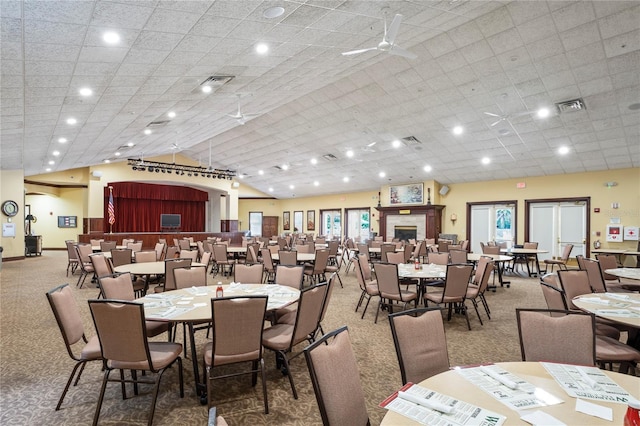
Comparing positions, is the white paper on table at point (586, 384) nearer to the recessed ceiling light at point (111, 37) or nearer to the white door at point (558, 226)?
the recessed ceiling light at point (111, 37)

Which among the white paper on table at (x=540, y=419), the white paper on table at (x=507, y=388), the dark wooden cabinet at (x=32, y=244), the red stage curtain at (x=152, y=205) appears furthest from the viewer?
the red stage curtain at (x=152, y=205)

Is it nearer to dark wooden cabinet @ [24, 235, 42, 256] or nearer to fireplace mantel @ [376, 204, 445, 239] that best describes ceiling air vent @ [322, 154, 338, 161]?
fireplace mantel @ [376, 204, 445, 239]

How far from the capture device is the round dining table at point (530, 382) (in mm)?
1473

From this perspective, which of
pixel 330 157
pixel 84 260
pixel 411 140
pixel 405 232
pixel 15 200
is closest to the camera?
pixel 84 260

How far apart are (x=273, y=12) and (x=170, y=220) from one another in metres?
18.6

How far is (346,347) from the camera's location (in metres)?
1.91

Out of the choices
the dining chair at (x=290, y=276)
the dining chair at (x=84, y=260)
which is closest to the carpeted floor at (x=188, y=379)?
the dining chair at (x=290, y=276)

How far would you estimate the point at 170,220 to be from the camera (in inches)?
822

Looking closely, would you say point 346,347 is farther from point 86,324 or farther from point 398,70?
point 398,70

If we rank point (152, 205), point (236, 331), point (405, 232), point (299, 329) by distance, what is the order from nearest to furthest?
point (236, 331), point (299, 329), point (405, 232), point (152, 205)

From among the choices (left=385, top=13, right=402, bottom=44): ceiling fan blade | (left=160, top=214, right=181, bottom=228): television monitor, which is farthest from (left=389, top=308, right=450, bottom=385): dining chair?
(left=160, top=214, right=181, bottom=228): television monitor

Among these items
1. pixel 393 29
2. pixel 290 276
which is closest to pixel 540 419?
pixel 290 276

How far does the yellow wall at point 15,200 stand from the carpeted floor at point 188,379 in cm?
895

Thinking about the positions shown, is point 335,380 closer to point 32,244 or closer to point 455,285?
point 455,285
